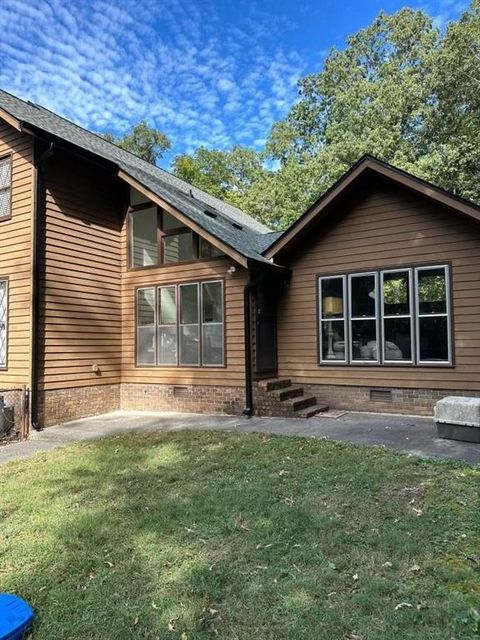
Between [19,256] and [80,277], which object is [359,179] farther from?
[19,256]

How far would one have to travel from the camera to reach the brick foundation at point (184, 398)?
29.9ft

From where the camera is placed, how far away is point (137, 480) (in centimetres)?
506

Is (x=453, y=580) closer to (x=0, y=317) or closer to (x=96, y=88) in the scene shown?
(x=0, y=317)

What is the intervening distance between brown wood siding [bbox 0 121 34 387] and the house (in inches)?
1.5

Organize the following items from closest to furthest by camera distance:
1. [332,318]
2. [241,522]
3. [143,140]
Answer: [241,522] < [332,318] < [143,140]

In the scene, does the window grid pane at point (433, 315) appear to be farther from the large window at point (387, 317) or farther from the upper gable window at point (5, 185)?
the upper gable window at point (5, 185)

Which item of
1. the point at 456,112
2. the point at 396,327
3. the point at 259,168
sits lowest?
the point at 396,327

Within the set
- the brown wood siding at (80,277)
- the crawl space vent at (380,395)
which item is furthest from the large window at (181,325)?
the crawl space vent at (380,395)

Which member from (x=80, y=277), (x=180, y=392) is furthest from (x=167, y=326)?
(x=80, y=277)

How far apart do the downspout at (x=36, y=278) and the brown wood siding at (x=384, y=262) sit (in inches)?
190

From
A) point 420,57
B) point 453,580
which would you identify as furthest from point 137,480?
point 420,57

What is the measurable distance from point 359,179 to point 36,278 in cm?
639

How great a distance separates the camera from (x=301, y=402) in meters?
8.70

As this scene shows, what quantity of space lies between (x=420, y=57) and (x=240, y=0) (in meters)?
12.6
